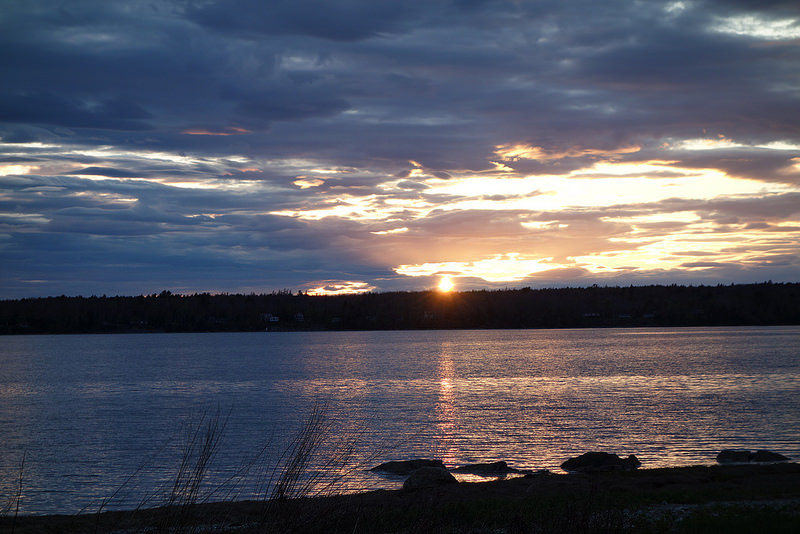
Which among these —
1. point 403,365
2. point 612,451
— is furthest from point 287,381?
point 612,451

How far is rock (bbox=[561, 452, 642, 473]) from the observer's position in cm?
2880

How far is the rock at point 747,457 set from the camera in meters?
30.5

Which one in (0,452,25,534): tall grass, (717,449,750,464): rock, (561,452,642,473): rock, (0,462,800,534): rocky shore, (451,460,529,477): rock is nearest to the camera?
(0,462,800,534): rocky shore

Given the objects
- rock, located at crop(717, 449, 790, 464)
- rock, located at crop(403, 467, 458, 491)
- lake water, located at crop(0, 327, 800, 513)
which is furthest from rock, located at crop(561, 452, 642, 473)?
rock, located at crop(403, 467, 458, 491)

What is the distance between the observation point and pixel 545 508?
59.4 ft

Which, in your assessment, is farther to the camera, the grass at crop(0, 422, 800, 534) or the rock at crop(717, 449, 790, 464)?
the rock at crop(717, 449, 790, 464)

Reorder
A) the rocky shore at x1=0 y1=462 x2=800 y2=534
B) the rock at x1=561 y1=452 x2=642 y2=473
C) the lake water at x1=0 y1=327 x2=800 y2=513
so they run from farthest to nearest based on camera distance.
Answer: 1. the lake water at x1=0 y1=327 x2=800 y2=513
2. the rock at x1=561 y1=452 x2=642 y2=473
3. the rocky shore at x1=0 y1=462 x2=800 y2=534

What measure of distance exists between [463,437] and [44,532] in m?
26.0

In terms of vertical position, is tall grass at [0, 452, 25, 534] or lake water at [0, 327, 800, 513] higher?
tall grass at [0, 452, 25, 534]

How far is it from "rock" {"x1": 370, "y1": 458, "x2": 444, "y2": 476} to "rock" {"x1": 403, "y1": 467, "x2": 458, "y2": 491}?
180 inches

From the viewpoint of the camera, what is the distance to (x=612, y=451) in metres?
35.5

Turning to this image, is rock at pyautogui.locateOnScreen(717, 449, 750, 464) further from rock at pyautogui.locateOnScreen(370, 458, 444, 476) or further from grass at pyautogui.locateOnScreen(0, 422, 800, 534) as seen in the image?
rock at pyautogui.locateOnScreen(370, 458, 444, 476)

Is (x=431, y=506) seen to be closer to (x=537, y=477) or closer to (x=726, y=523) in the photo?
(x=726, y=523)

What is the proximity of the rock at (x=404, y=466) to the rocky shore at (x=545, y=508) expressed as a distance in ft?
0.57
